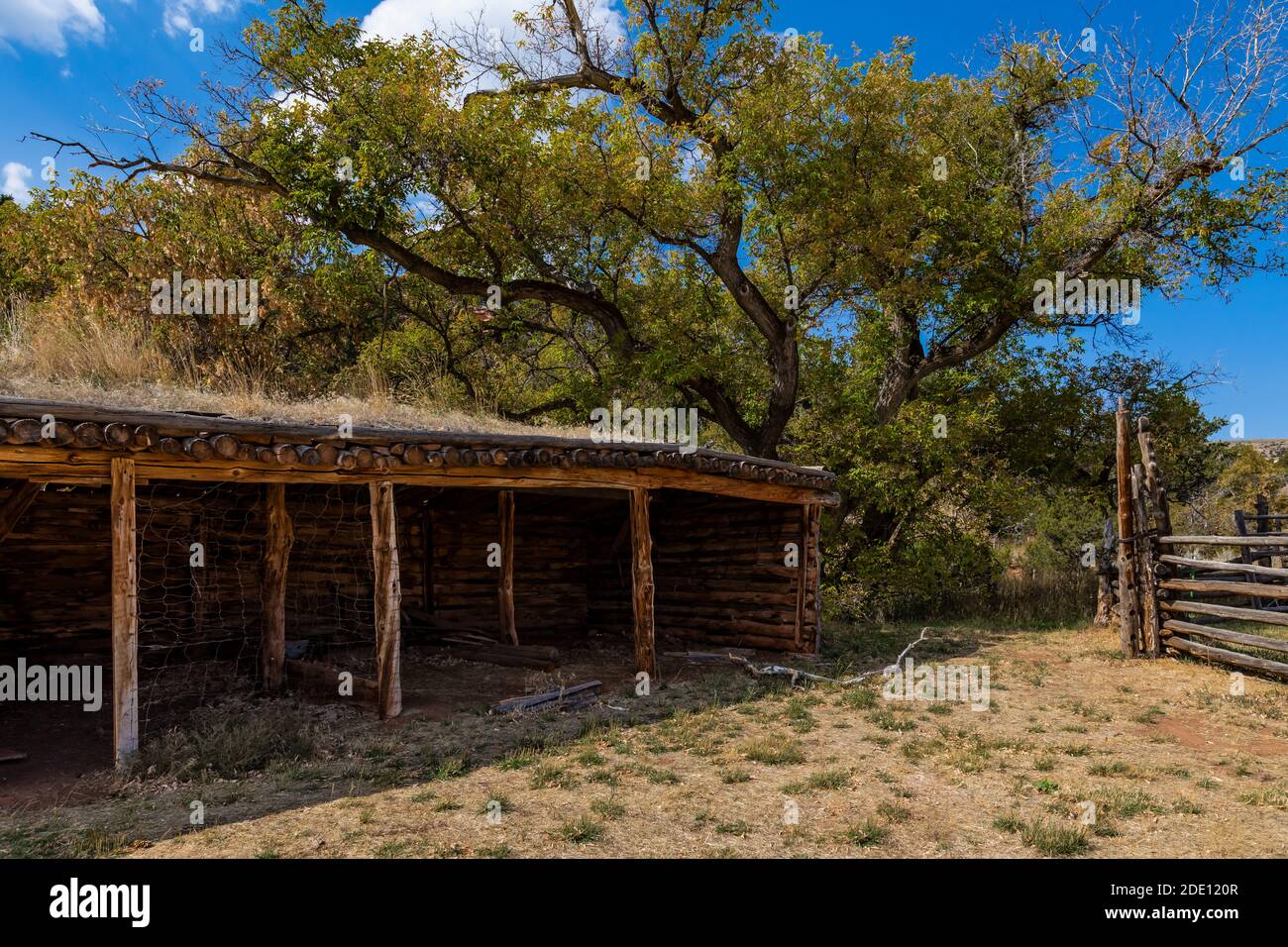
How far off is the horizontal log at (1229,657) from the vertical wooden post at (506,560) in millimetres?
9166

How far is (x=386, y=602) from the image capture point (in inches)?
311

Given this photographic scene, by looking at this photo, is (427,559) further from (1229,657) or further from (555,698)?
(1229,657)

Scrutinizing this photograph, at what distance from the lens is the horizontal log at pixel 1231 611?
29.2 feet

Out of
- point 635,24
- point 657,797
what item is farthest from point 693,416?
point 657,797

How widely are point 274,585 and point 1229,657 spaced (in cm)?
1151

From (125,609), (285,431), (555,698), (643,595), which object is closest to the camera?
(125,609)

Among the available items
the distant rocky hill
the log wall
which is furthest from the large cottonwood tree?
the distant rocky hill

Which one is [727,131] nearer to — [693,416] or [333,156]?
[693,416]

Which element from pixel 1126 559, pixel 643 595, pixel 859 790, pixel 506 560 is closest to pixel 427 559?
pixel 506 560

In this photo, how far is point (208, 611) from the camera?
10500 mm

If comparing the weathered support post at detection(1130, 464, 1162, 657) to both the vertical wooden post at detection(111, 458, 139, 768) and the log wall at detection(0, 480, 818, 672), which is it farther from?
the vertical wooden post at detection(111, 458, 139, 768)

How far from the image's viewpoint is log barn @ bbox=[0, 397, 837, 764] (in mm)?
6547

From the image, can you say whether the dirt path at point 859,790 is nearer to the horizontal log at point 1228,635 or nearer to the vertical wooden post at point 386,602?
the horizontal log at point 1228,635

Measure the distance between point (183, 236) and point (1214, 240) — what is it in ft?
69.4
